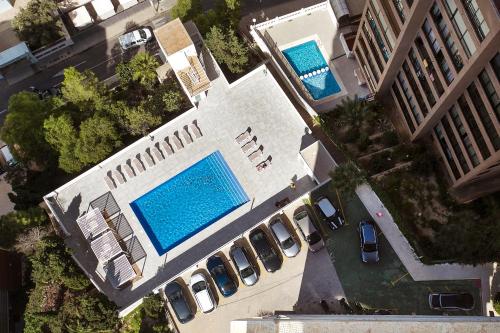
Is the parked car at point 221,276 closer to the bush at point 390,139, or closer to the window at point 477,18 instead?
the bush at point 390,139

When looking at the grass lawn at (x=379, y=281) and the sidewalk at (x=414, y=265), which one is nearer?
the sidewalk at (x=414, y=265)

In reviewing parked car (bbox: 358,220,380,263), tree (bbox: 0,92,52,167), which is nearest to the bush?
parked car (bbox: 358,220,380,263)

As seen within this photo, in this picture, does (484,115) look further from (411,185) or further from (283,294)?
(283,294)

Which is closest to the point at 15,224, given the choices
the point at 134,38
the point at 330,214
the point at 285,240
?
the point at 134,38

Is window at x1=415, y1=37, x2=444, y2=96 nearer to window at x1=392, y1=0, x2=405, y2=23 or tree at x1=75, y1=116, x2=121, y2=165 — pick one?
window at x1=392, y1=0, x2=405, y2=23

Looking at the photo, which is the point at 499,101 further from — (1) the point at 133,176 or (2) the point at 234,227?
(1) the point at 133,176

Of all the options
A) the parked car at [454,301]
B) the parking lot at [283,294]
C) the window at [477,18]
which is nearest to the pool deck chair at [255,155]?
the parking lot at [283,294]

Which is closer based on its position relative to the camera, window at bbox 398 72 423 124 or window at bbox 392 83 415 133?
window at bbox 398 72 423 124
